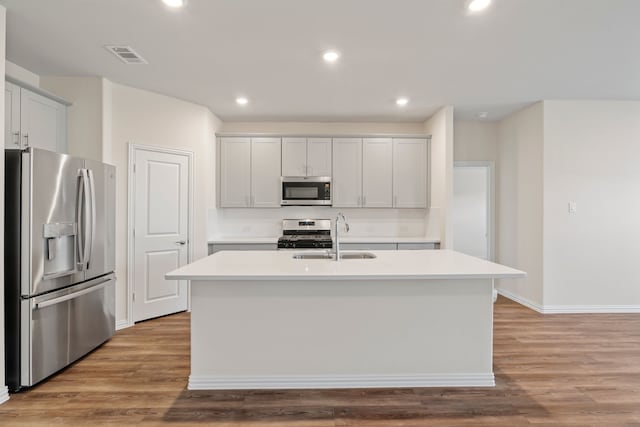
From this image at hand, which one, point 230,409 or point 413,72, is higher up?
point 413,72

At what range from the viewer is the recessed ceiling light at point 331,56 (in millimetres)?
2994

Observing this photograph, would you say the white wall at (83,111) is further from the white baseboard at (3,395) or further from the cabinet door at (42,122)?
the white baseboard at (3,395)

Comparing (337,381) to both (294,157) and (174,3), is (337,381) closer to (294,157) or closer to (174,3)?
(174,3)

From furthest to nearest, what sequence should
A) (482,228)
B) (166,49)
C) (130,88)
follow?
(482,228) → (130,88) → (166,49)

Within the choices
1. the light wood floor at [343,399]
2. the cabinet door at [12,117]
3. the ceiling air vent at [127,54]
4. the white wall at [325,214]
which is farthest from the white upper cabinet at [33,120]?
the white wall at [325,214]

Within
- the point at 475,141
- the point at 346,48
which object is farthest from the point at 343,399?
the point at 475,141

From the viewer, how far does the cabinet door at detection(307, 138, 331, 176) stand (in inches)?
199

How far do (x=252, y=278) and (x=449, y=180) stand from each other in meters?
3.23

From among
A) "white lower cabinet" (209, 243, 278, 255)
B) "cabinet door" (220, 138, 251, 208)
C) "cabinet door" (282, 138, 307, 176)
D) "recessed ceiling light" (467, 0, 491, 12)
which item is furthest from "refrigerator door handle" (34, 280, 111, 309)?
"recessed ceiling light" (467, 0, 491, 12)

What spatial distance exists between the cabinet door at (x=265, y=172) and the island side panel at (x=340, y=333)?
2686 millimetres

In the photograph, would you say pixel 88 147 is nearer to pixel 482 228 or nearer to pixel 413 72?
pixel 413 72

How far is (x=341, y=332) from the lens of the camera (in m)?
2.48

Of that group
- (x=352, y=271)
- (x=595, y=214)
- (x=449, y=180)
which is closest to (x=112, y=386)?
(x=352, y=271)

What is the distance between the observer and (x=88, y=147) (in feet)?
11.9
